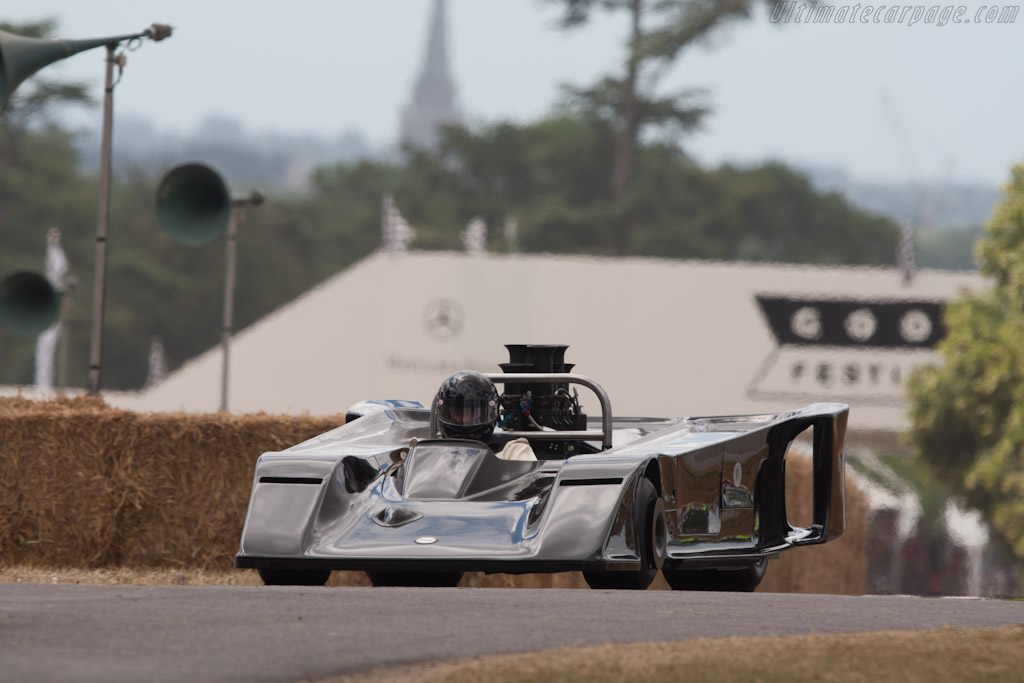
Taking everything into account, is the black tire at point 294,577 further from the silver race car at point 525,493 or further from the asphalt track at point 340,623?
the asphalt track at point 340,623

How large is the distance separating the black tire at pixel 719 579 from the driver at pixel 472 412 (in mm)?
2197

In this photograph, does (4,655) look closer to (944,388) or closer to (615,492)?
(615,492)

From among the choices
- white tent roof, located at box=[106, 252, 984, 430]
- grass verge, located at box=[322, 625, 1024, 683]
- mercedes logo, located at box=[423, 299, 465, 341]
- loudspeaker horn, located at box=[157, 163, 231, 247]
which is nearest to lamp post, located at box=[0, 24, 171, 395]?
loudspeaker horn, located at box=[157, 163, 231, 247]

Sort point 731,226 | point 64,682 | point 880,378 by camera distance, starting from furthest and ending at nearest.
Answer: point 731,226, point 880,378, point 64,682

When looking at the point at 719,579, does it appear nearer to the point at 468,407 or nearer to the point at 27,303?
the point at 468,407

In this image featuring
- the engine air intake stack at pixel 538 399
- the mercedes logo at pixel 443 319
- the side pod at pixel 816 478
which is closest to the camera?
the engine air intake stack at pixel 538 399

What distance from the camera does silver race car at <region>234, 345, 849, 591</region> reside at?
30.5 feet

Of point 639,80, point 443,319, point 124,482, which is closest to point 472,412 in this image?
point 124,482

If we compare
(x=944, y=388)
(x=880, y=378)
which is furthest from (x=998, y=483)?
(x=880, y=378)

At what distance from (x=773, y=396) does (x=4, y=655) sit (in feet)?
163

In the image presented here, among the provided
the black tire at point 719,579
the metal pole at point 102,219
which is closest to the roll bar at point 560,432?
the black tire at point 719,579

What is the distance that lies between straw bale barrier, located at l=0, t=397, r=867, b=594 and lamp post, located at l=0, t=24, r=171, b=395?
257 cm

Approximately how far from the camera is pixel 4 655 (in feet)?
20.3

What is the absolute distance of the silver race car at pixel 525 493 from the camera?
30.5 feet
